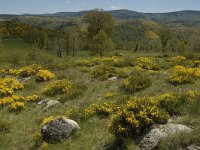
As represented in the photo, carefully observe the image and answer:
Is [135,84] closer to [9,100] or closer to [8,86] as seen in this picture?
[9,100]

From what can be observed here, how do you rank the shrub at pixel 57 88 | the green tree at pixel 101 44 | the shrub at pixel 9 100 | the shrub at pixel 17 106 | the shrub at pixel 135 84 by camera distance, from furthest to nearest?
1. the green tree at pixel 101 44
2. the shrub at pixel 57 88
3. the shrub at pixel 9 100
4. the shrub at pixel 17 106
5. the shrub at pixel 135 84

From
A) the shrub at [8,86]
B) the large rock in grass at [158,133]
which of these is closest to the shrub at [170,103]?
the large rock in grass at [158,133]

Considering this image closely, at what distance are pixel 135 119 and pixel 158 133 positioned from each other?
897mm

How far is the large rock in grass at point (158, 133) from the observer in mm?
9305

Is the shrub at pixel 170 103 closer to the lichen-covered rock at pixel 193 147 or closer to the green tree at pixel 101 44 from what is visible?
the lichen-covered rock at pixel 193 147

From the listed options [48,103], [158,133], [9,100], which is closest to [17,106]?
[9,100]

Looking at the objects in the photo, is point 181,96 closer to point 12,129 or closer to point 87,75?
point 12,129

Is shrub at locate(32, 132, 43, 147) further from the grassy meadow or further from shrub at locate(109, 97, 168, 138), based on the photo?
shrub at locate(109, 97, 168, 138)

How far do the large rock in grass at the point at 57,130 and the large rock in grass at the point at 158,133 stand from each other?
3264mm

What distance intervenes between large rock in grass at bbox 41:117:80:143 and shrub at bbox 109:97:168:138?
206 cm

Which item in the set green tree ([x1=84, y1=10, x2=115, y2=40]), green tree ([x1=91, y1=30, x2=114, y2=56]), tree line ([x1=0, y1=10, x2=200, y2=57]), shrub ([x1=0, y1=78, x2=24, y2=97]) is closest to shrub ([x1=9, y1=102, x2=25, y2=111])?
shrub ([x1=0, y1=78, x2=24, y2=97])

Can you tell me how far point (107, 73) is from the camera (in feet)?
69.7

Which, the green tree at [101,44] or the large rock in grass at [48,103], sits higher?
the large rock in grass at [48,103]

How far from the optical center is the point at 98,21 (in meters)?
76.4
